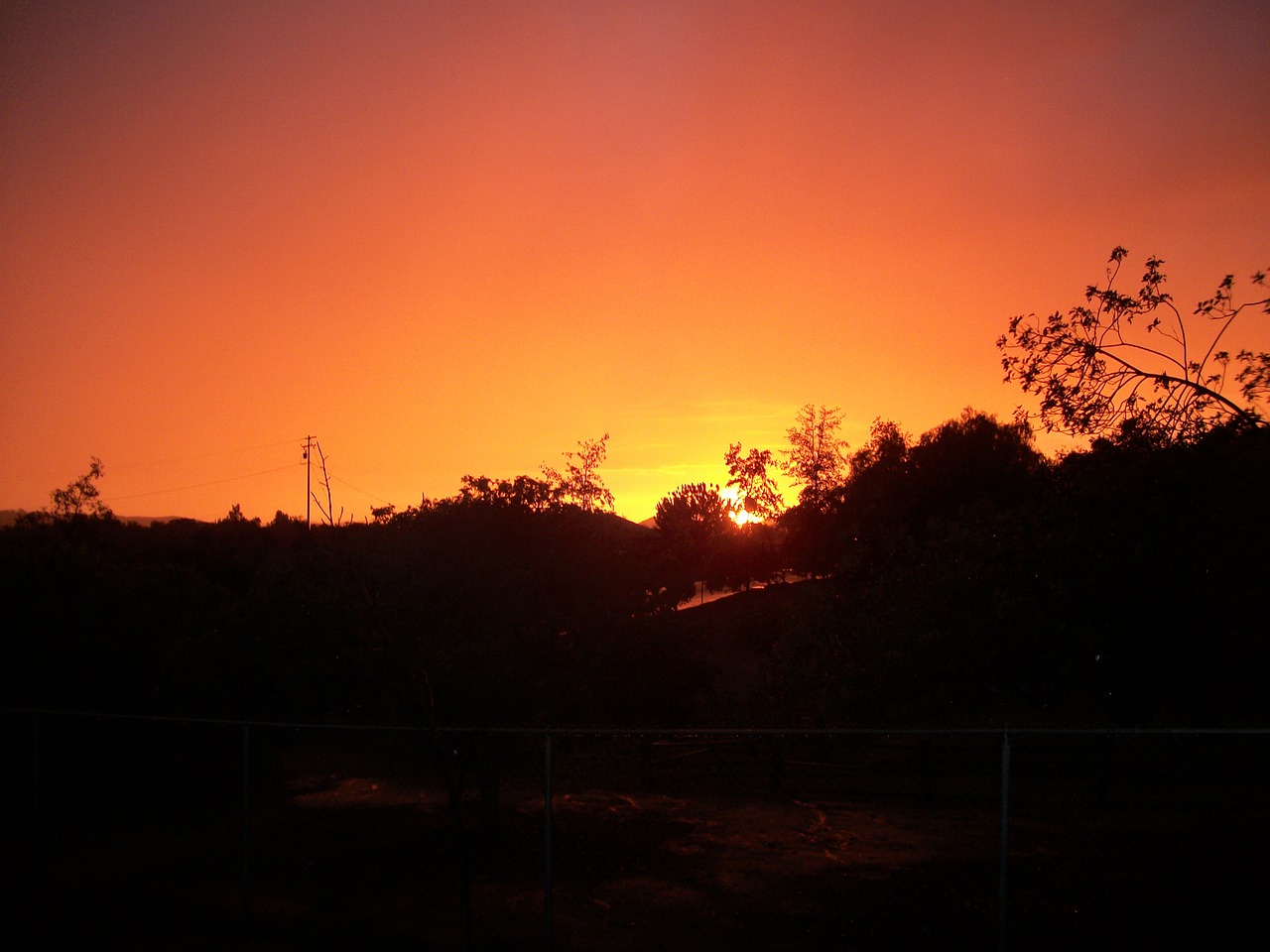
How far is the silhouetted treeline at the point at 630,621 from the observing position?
12703mm

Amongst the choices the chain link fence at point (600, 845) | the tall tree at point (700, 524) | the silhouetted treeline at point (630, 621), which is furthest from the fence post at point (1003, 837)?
the tall tree at point (700, 524)

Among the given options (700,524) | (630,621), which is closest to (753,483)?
(700,524)

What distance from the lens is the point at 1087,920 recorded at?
7.23 meters

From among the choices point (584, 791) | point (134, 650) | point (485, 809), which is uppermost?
point (134, 650)

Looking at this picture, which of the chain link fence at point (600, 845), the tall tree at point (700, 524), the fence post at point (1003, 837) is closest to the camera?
the fence post at point (1003, 837)

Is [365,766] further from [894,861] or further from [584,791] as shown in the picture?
[894,861]

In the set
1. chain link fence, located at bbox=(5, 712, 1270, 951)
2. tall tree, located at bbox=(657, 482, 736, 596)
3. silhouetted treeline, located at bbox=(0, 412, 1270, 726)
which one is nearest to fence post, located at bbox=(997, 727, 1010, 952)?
chain link fence, located at bbox=(5, 712, 1270, 951)

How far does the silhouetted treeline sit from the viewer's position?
1270 centimetres

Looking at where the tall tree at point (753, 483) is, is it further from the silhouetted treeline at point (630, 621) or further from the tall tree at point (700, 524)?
the silhouetted treeline at point (630, 621)

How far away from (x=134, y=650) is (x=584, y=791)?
26.9ft

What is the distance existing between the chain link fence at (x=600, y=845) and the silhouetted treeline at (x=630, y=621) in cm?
93

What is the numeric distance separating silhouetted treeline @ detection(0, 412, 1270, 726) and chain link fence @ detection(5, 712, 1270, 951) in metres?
0.93

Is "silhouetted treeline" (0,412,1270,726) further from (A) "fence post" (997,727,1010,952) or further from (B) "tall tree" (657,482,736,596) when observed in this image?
(B) "tall tree" (657,482,736,596)

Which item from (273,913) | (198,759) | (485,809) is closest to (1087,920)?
(485,809)
